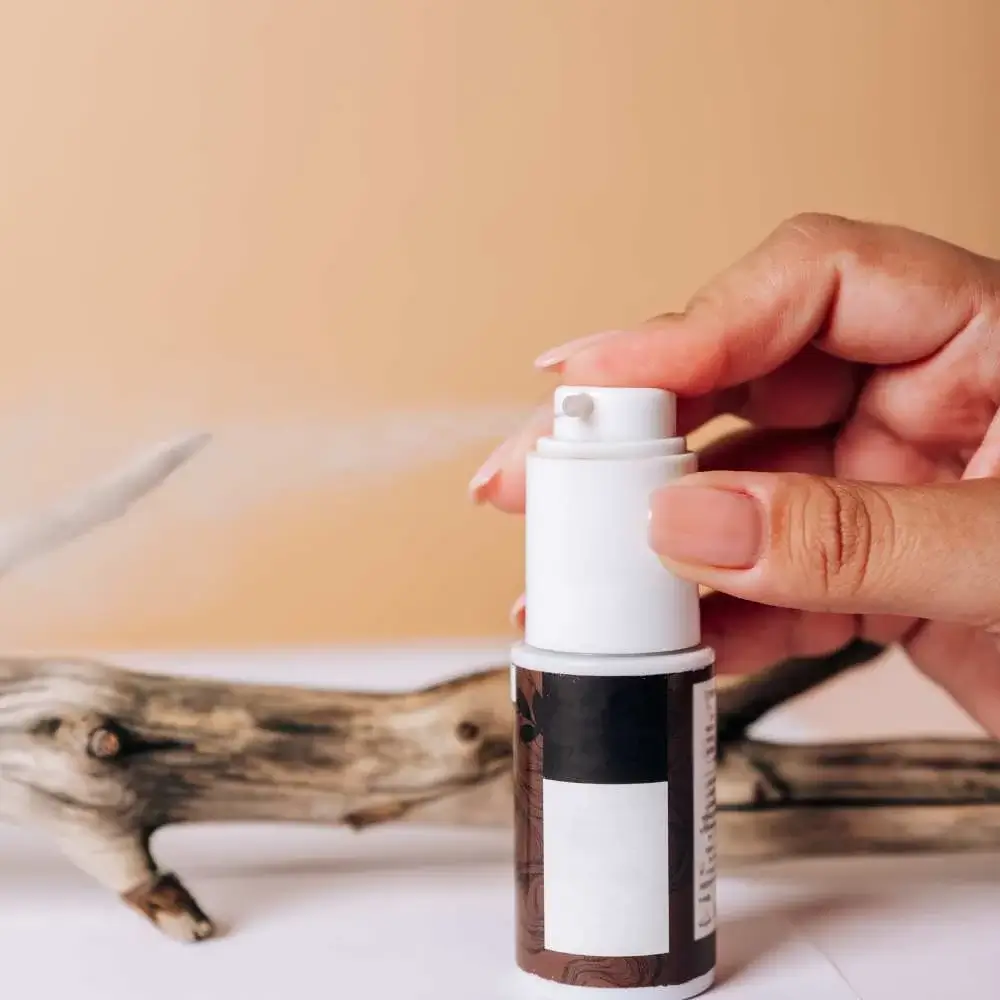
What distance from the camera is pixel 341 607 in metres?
0.77

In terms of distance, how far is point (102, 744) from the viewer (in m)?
0.65

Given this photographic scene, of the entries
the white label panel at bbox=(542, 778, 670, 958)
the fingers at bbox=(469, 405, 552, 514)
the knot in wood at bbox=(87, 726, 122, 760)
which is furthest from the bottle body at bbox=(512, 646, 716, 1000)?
the knot in wood at bbox=(87, 726, 122, 760)

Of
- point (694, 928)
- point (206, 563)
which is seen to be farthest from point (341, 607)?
point (694, 928)

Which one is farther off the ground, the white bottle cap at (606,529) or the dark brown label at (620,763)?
the white bottle cap at (606,529)

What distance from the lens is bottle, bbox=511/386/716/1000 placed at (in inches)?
20.1

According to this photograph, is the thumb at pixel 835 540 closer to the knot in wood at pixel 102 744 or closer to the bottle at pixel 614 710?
the bottle at pixel 614 710

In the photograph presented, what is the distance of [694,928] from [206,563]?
0.36 metres

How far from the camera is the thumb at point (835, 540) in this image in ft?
1.63

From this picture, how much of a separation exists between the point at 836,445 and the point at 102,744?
40 cm

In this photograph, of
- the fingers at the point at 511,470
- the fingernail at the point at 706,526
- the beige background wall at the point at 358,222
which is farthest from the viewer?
the beige background wall at the point at 358,222

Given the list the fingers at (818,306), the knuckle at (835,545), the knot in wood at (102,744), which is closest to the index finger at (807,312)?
the fingers at (818,306)

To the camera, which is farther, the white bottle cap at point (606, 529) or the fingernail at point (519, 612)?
the fingernail at point (519, 612)

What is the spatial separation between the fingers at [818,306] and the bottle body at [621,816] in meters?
0.14

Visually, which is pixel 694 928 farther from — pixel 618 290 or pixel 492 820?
pixel 618 290
